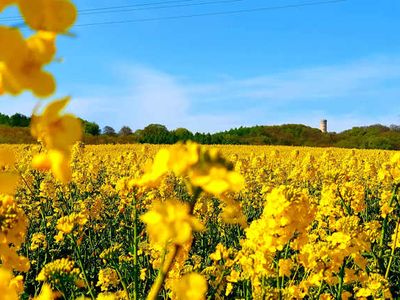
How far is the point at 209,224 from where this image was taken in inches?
325

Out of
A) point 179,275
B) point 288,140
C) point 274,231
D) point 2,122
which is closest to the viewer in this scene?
point 274,231

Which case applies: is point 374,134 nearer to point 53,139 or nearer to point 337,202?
point 337,202

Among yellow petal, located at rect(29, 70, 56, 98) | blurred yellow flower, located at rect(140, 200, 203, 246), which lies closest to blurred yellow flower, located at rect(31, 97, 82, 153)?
yellow petal, located at rect(29, 70, 56, 98)

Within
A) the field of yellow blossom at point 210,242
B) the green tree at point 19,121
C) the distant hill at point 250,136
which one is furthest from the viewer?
the green tree at point 19,121

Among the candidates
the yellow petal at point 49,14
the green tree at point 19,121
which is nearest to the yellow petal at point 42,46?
the yellow petal at point 49,14

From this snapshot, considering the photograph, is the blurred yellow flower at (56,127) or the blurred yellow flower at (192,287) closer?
the blurred yellow flower at (56,127)

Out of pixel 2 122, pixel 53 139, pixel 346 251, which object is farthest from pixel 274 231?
pixel 2 122

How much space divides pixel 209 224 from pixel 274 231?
18.0 feet

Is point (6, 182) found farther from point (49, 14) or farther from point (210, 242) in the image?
point (210, 242)

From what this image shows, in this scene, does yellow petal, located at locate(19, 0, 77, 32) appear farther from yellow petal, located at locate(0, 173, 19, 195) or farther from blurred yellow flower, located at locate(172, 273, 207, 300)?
blurred yellow flower, located at locate(172, 273, 207, 300)

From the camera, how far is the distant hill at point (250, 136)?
34688mm

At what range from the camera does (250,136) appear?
38.7 m

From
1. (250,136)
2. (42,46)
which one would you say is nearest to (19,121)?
(250,136)

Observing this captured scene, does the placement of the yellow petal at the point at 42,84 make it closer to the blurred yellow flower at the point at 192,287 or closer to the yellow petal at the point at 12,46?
the yellow petal at the point at 12,46
